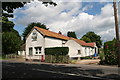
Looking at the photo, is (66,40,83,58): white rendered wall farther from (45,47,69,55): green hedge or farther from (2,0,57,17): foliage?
(2,0,57,17): foliage

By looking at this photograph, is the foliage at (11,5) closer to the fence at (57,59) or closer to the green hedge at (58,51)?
the fence at (57,59)

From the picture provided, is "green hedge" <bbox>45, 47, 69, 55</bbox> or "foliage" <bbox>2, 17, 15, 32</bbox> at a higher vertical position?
"foliage" <bbox>2, 17, 15, 32</bbox>

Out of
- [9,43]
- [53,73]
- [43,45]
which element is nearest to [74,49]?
[43,45]

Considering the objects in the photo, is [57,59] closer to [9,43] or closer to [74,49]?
[74,49]

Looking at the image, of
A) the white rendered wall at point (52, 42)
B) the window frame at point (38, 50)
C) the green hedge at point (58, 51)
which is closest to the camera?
the green hedge at point (58, 51)

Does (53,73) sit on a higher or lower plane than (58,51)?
lower

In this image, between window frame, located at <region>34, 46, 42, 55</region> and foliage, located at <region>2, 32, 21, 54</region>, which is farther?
foliage, located at <region>2, 32, 21, 54</region>

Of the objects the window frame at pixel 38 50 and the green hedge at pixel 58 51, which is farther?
the window frame at pixel 38 50

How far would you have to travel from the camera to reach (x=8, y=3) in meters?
6.62

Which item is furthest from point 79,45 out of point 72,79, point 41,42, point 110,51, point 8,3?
point 8,3

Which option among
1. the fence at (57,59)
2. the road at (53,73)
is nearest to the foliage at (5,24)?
the road at (53,73)

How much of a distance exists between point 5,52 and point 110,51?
3236 cm

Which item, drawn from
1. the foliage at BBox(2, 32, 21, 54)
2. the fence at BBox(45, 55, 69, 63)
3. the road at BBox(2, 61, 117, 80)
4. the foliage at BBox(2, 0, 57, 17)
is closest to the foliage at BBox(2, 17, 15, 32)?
the foliage at BBox(2, 0, 57, 17)

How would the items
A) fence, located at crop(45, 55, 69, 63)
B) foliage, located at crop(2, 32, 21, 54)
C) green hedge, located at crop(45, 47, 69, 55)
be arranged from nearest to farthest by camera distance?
fence, located at crop(45, 55, 69, 63) < green hedge, located at crop(45, 47, 69, 55) < foliage, located at crop(2, 32, 21, 54)
